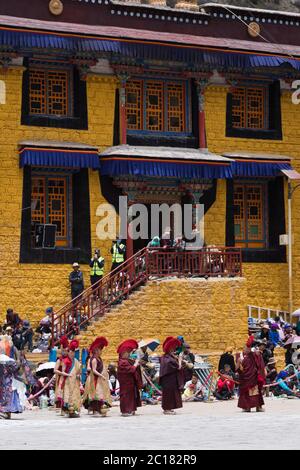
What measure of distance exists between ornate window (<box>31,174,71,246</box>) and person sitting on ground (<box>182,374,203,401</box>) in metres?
6.81

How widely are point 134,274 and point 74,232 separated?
9.76 feet

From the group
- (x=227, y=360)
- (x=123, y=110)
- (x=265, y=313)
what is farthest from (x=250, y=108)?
(x=227, y=360)

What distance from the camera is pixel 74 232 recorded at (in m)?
35.2

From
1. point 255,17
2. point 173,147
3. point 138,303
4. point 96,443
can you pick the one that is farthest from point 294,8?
point 96,443

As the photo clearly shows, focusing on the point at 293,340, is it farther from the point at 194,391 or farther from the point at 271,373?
the point at 194,391

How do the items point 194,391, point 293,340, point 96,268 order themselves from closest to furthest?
point 194,391 → point 293,340 → point 96,268

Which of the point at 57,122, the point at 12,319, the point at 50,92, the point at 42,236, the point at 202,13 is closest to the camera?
the point at 12,319

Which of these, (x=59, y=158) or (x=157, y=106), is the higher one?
(x=157, y=106)

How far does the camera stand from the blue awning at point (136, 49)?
3344cm

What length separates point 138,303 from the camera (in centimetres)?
3244

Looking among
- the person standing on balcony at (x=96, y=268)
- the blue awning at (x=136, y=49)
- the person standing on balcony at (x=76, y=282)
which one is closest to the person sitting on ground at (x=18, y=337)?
the person standing on balcony at (x=76, y=282)

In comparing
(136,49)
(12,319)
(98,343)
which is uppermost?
(136,49)

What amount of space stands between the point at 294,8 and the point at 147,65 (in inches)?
552

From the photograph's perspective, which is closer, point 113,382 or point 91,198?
point 113,382
